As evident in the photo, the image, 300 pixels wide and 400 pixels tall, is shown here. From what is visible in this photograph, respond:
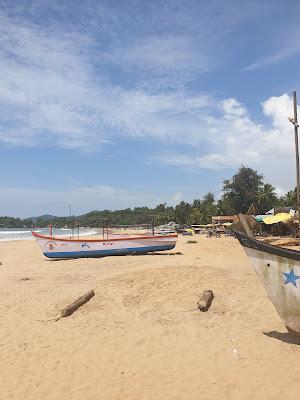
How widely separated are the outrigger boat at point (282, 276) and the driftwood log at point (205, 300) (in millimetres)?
2258

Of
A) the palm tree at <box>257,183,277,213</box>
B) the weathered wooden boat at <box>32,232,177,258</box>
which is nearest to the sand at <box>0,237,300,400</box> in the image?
the weathered wooden boat at <box>32,232,177,258</box>

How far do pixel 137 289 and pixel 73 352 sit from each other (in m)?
4.06

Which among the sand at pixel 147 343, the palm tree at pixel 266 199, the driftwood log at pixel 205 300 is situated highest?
the palm tree at pixel 266 199

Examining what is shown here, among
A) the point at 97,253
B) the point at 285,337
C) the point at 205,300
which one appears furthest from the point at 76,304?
the point at 97,253

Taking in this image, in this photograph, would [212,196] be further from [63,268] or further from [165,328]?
[165,328]

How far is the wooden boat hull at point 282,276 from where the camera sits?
22.2ft

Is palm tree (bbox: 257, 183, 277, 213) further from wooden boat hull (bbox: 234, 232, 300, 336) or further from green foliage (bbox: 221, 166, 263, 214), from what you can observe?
wooden boat hull (bbox: 234, 232, 300, 336)

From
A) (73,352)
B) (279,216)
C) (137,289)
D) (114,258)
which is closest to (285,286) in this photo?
(73,352)

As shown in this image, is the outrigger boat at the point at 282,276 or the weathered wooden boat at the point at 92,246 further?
the weathered wooden boat at the point at 92,246

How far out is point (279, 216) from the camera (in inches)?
1056

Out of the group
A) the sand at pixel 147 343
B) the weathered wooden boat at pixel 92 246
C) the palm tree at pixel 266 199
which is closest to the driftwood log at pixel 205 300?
the sand at pixel 147 343

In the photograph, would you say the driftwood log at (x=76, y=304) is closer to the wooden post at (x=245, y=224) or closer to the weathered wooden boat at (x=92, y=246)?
the wooden post at (x=245, y=224)

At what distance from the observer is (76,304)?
9219 millimetres

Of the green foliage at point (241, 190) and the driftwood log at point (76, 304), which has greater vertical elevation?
the green foliage at point (241, 190)
